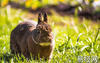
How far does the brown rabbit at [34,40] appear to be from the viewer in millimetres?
2713

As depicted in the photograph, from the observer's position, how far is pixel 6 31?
16.9 feet

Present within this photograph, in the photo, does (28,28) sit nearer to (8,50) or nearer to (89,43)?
(8,50)

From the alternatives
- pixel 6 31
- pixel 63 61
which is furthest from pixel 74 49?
pixel 6 31

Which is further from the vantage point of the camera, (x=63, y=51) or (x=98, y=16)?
(x=98, y=16)

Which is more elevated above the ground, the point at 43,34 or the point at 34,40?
the point at 43,34

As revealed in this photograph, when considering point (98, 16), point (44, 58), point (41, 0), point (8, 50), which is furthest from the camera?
point (41, 0)

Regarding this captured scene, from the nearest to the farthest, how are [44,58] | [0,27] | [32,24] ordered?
1. [44,58]
2. [32,24]
3. [0,27]

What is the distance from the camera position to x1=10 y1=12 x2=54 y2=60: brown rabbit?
8.90 ft

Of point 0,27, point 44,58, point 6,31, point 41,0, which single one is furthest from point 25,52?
point 41,0

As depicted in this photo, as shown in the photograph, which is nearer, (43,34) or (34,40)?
(43,34)

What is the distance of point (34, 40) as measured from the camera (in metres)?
2.89

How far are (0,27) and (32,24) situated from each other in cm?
250

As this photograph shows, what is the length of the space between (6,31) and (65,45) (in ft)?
6.91

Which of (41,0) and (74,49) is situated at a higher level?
(41,0)
